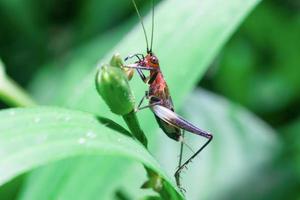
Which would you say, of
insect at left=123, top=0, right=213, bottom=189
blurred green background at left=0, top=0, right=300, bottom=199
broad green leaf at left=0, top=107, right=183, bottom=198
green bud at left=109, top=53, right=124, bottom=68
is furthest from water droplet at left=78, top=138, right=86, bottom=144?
blurred green background at left=0, top=0, right=300, bottom=199

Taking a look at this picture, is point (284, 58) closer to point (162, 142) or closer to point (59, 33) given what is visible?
point (162, 142)

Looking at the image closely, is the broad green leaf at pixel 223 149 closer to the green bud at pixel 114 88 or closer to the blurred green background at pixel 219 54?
the blurred green background at pixel 219 54

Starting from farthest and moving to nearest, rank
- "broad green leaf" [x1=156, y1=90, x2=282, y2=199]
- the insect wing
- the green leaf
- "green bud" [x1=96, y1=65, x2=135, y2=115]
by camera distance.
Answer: "broad green leaf" [x1=156, y1=90, x2=282, y2=199], the green leaf, the insect wing, "green bud" [x1=96, y1=65, x2=135, y2=115]

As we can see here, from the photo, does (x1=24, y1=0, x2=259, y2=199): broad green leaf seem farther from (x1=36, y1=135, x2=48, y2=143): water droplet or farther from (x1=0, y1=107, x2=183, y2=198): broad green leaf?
(x1=36, y1=135, x2=48, y2=143): water droplet

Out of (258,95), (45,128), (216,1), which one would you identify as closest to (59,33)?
(258,95)

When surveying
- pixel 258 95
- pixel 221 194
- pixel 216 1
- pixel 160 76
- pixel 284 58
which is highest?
pixel 216 1

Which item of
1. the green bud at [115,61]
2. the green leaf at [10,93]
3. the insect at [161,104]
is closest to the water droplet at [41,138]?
the green bud at [115,61]

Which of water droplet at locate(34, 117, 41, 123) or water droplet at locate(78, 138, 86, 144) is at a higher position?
water droplet at locate(78, 138, 86, 144)
